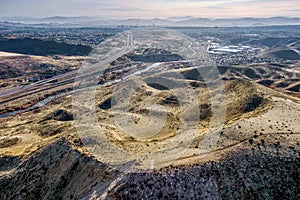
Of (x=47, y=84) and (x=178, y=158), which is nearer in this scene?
(x=178, y=158)

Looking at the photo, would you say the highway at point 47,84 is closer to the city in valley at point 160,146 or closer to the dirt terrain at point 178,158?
the city in valley at point 160,146

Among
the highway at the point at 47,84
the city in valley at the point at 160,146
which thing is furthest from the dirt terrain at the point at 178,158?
the highway at the point at 47,84

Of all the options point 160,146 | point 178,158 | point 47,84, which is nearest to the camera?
point 178,158

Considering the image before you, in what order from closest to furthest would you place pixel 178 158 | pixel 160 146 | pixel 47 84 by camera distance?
1. pixel 178 158
2. pixel 160 146
3. pixel 47 84

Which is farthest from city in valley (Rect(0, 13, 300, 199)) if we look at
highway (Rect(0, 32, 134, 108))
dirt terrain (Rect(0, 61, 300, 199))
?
highway (Rect(0, 32, 134, 108))

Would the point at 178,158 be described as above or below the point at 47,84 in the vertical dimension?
above

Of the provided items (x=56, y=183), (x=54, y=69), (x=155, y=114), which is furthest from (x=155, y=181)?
(x=54, y=69)

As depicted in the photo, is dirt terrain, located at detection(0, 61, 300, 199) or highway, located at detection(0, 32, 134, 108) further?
highway, located at detection(0, 32, 134, 108)

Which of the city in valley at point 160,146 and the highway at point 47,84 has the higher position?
the city in valley at point 160,146

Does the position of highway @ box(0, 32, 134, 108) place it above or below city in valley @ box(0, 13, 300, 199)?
below

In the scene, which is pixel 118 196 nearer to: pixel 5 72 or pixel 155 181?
pixel 155 181

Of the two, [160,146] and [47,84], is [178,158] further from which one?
[47,84]

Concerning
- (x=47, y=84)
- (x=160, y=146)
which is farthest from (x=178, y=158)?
(x=47, y=84)

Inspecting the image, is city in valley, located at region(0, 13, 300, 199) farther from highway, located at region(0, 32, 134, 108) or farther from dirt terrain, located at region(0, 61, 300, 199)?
highway, located at region(0, 32, 134, 108)
